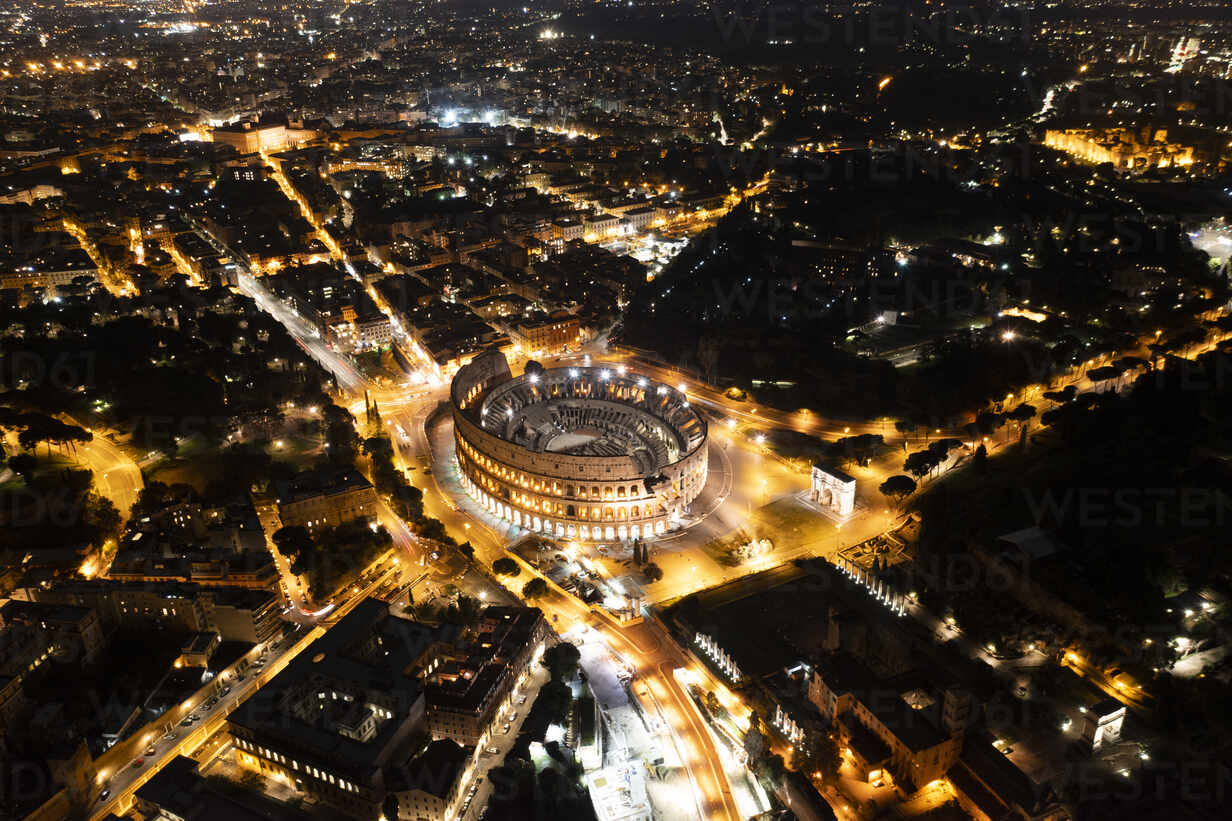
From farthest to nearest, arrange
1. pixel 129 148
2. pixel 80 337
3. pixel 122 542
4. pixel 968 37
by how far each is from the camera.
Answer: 1. pixel 968 37
2. pixel 129 148
3. pixel 80 337
4. pixel 122 542

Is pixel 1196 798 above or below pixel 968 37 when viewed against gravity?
below

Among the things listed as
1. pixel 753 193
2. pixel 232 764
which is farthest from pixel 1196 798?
pixel 753 193

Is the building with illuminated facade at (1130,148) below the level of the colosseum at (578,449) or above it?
above

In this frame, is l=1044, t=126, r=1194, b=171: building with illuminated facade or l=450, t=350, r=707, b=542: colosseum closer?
l=450, t=350, r=707, b=542: colosseum

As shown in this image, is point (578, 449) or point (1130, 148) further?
point (1130, 148)

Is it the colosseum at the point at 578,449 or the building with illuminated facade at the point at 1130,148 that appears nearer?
→ the colosseum at the point at 578,449

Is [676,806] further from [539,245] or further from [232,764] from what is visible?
[539,245]

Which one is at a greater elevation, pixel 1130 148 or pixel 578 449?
pixel 1130 148

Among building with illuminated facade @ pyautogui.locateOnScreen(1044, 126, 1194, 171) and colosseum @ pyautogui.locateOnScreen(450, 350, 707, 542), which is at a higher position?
building with illuminated facade @ pyautogui.locateOnScreen(1044, 126, 1194, 171)
